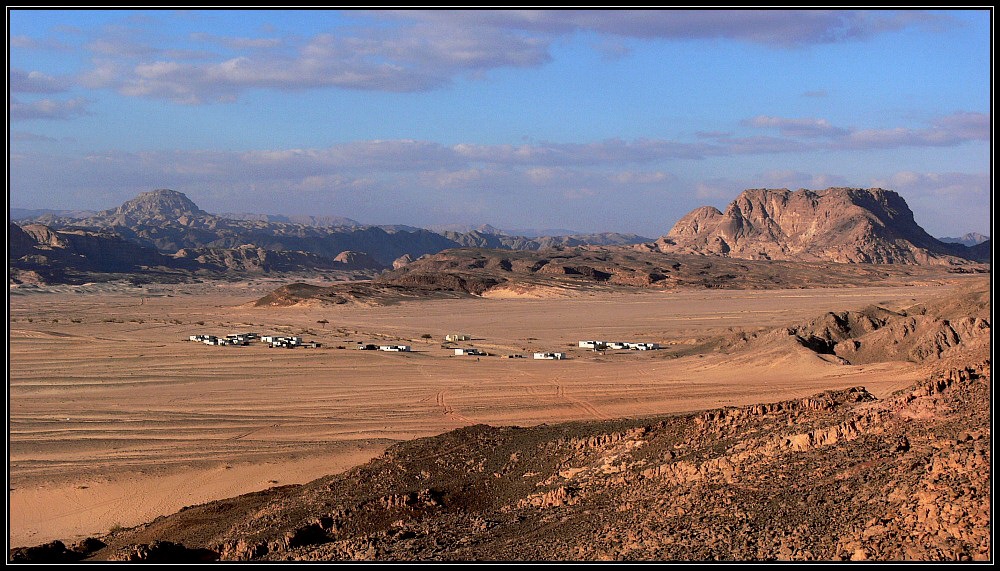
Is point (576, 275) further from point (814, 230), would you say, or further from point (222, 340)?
point (814, 230)

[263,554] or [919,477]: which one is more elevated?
[919,477]

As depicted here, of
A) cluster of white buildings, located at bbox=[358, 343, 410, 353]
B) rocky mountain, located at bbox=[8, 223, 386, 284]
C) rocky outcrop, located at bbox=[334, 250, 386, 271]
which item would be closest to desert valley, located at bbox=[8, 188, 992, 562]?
cluster of white buildings, located at bbox=[358, 343, 410, 353]

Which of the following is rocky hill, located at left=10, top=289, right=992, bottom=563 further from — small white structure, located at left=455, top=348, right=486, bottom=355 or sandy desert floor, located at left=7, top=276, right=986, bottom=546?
small white structure, located at left=455, top=348, right=486, bottom=355

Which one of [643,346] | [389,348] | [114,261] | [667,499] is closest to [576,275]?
[643,346]
